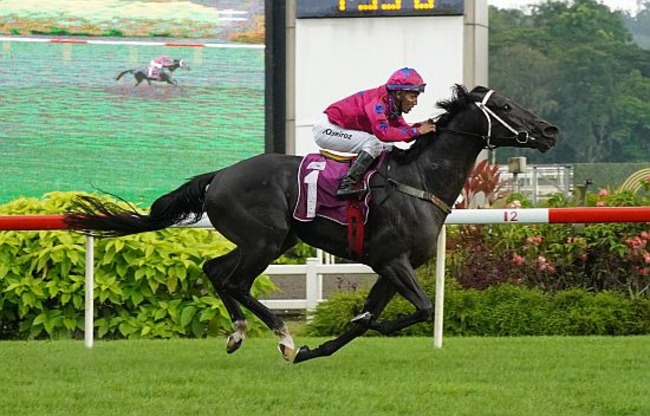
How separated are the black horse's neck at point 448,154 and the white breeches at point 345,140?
0.53 ft

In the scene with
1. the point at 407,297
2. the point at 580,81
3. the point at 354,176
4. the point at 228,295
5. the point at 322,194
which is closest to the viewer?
the point at 407,297

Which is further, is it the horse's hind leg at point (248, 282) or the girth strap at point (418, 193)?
the horse's hind leg at point (248, 282)

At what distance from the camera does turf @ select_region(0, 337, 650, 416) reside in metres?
6.12

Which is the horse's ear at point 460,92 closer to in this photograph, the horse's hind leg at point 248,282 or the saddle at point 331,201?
the saddle at point 331,201

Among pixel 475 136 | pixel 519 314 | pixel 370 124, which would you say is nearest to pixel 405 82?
pixel 370 124

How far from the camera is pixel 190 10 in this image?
14.6 m

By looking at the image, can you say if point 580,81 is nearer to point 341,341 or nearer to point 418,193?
point 418,193

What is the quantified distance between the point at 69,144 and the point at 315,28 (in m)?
2.78

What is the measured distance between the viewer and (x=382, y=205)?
7492 mm

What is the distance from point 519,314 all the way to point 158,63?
6.30 meters

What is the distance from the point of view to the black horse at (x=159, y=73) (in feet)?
47.7

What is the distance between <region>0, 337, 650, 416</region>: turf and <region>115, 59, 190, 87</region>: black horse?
6.25 metres

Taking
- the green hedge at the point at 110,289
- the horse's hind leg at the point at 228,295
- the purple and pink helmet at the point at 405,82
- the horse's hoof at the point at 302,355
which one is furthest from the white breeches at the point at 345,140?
the green hedge at the point at 110,289

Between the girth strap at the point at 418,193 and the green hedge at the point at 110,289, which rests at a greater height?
the girth strap at the point at 418,193
